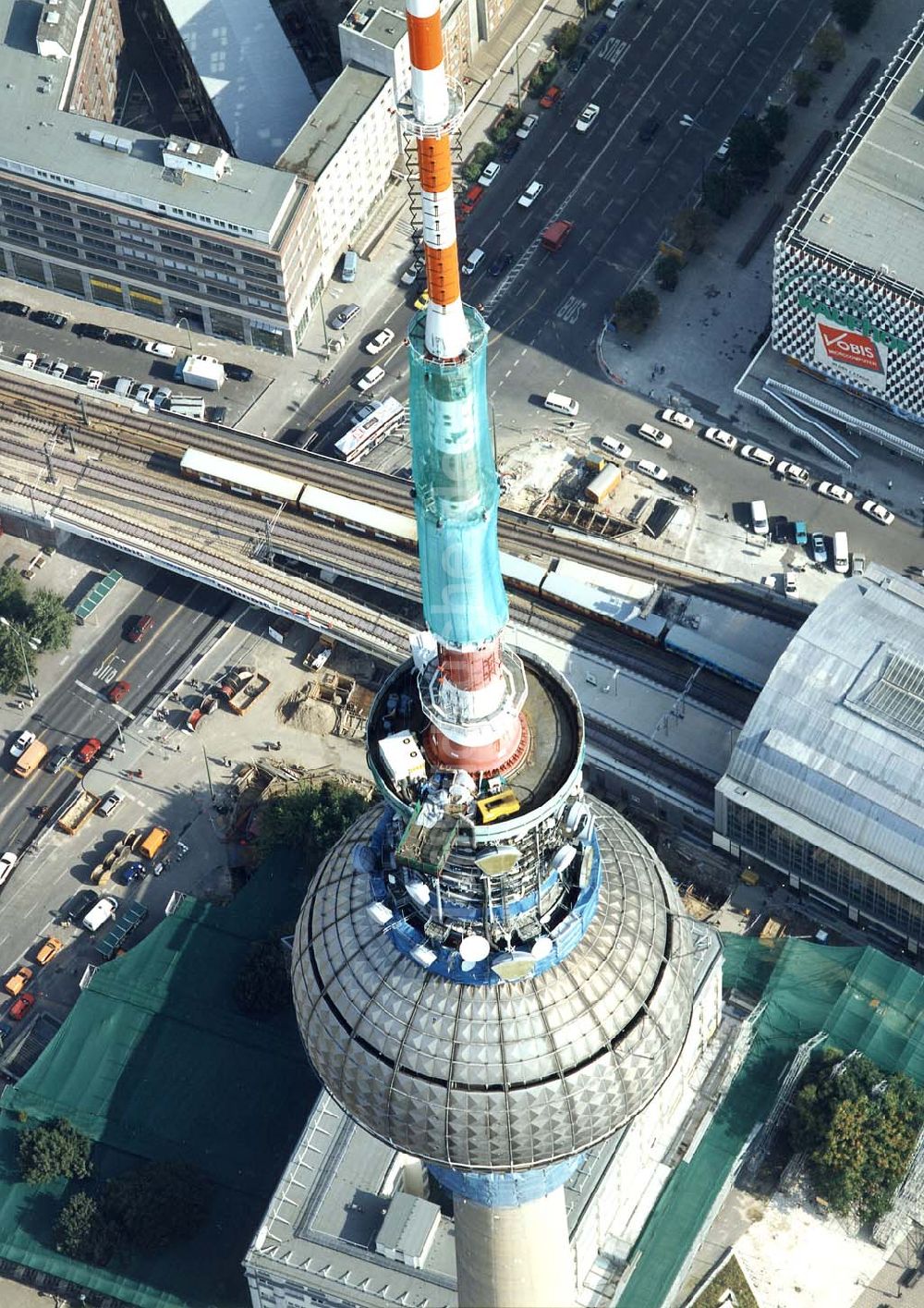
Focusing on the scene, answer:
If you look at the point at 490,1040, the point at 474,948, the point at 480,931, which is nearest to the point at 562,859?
the point at 480,931

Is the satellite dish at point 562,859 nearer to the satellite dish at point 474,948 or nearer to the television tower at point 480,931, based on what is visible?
the television tower at point 480,931

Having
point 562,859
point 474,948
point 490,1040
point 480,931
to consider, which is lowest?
point 490,1040

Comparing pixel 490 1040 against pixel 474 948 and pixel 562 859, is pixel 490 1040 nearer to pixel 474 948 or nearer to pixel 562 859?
pixel 474 948

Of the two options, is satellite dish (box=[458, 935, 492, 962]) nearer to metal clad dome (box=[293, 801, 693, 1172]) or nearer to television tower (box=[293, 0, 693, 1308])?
television tower (box=[293, 0, 693, 1308])

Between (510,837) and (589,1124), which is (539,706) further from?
(589,1124)

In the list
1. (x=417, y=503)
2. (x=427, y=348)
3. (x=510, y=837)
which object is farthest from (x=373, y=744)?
(x=427, y=348)

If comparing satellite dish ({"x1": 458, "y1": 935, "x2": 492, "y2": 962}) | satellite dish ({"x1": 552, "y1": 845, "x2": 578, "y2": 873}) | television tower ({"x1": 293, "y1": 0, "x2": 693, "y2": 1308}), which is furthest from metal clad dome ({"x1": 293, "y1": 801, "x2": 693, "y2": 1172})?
satellite dish ({"x1": 552, "y1": 845, "x2": 578, "y2": 873})

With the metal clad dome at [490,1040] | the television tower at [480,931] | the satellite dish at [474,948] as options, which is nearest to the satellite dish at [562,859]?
the television tower at [480,931]
